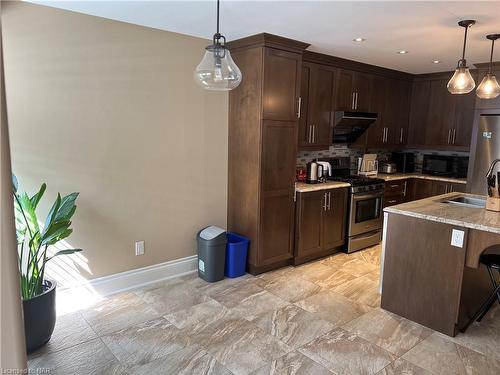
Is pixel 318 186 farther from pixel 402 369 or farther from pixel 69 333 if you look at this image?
pixel 69 333

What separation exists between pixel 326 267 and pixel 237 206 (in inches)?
49.8

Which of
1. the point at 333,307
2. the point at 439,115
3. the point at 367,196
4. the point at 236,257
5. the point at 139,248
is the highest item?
the point at 439,115

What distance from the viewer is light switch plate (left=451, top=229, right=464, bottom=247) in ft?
8.80

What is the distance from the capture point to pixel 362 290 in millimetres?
3635

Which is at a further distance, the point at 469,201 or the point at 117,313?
the point at 469,201

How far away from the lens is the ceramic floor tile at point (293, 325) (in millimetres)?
2752

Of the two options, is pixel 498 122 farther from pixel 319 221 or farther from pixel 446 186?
pixel 319 221

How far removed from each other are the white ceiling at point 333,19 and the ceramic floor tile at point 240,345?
7.99ft

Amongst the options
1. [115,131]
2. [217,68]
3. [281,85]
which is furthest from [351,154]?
[217,68]

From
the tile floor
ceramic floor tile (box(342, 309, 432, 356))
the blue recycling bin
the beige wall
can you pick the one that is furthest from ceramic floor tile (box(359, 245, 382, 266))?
the beige wall

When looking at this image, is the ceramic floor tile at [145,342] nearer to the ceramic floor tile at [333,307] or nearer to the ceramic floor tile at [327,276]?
the ceramic floor tile at [333,307]

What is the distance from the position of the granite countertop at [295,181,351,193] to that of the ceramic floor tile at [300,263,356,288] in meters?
0.91

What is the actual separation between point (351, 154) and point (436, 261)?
9.59ft

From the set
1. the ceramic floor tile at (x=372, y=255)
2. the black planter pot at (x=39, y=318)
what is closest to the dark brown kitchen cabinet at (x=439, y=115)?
the ceramic floor tile at (x=372, y=255)
